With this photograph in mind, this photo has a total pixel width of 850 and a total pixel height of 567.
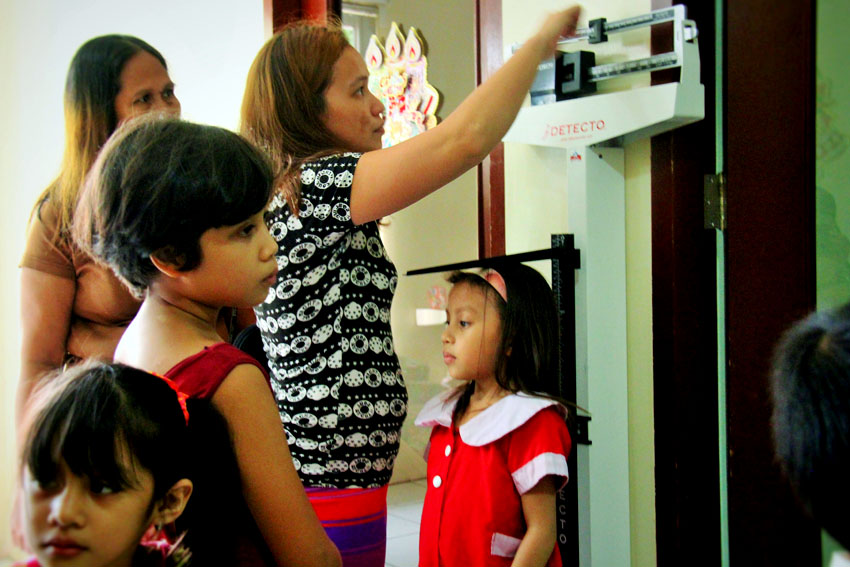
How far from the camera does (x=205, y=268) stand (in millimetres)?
897

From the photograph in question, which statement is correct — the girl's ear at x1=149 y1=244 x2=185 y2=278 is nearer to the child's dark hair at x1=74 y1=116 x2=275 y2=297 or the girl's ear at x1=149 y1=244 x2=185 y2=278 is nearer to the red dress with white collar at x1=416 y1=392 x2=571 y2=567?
the child's dark hair at x1=74 y1=116 x2=275 y2=297

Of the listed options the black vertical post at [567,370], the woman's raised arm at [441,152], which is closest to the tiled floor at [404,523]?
the black vertical post at [567,370]

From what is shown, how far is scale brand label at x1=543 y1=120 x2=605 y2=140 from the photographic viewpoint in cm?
143

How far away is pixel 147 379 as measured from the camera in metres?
0.77

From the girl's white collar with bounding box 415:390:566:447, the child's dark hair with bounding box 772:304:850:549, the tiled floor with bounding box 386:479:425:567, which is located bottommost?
the tiled floor with bounding box 386:479:425:567

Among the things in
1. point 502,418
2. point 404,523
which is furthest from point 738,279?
point 404,523

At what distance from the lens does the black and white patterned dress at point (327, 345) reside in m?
1.13

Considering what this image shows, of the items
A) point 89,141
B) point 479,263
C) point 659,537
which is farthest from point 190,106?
point 659,537

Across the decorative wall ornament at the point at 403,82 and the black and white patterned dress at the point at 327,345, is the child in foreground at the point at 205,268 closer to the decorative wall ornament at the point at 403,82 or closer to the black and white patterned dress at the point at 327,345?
the black and white patterned dress at the point at 327,345

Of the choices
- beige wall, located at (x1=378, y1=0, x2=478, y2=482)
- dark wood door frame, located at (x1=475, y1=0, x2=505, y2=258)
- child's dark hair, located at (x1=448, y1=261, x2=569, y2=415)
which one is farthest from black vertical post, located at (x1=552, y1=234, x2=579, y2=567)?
beige wall, located at (x1=378, y1=0, x2=478, y2=482)

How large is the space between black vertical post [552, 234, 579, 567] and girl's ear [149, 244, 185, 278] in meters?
0.75

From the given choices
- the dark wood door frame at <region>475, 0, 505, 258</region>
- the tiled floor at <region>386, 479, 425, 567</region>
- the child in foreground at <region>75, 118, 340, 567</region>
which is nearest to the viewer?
the child in foreground at <region>75, 118, 340, 567</region>

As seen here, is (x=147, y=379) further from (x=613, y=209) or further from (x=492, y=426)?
(x=613, y=209)

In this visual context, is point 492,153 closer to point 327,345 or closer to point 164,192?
point 327,345
